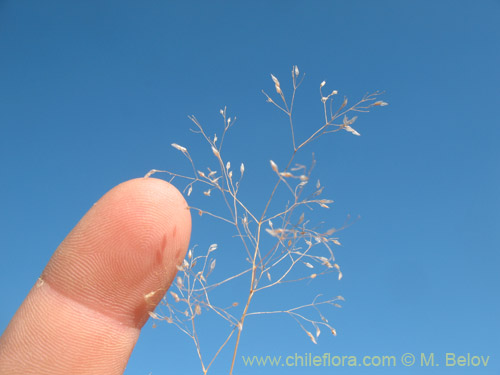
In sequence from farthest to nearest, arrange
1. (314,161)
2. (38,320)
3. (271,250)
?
(38,320) → (271,250) → (314,161)

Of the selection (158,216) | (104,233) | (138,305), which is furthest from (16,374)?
(158,216)

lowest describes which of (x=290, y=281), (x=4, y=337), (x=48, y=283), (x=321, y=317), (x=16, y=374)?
(x=16, y=374)

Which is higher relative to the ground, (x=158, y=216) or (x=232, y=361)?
(x=158, y=216)

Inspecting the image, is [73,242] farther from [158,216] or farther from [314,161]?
[314,161]

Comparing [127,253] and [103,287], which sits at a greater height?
[127,253]

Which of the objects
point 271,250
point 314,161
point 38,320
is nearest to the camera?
point 314,161

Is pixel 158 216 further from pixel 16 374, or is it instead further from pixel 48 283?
pixel 16 374

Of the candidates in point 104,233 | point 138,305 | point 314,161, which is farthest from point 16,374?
point 314,161

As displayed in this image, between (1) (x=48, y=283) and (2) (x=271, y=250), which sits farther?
(1) (x=48, y=283)
